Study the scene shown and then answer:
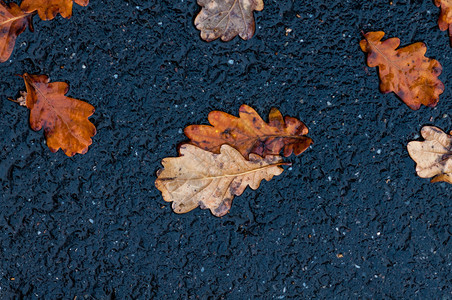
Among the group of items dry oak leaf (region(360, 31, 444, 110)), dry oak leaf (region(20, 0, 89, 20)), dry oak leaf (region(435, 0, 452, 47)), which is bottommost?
dry oak leaf (region(360, 31, 444, 110))

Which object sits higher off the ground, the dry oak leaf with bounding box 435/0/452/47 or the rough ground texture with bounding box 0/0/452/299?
the dry oak leaf with bounding box 435/0/452/47

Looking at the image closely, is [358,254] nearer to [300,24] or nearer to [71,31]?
[300,24]

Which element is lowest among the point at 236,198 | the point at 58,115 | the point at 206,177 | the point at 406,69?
the point at 236,198

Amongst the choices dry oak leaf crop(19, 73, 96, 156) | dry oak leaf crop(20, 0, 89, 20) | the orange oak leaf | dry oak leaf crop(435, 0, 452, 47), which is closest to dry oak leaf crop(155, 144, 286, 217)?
the orange oak leaf

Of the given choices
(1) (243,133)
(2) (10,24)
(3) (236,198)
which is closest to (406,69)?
(1) (243,133)

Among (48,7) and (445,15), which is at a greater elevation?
(445,15)

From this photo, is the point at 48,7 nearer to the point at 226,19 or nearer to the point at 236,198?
the point at 226,19

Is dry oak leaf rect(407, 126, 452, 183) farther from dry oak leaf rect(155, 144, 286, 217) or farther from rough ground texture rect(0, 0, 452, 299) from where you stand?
dry oak leaf rect(155, 144, 286, 217)
